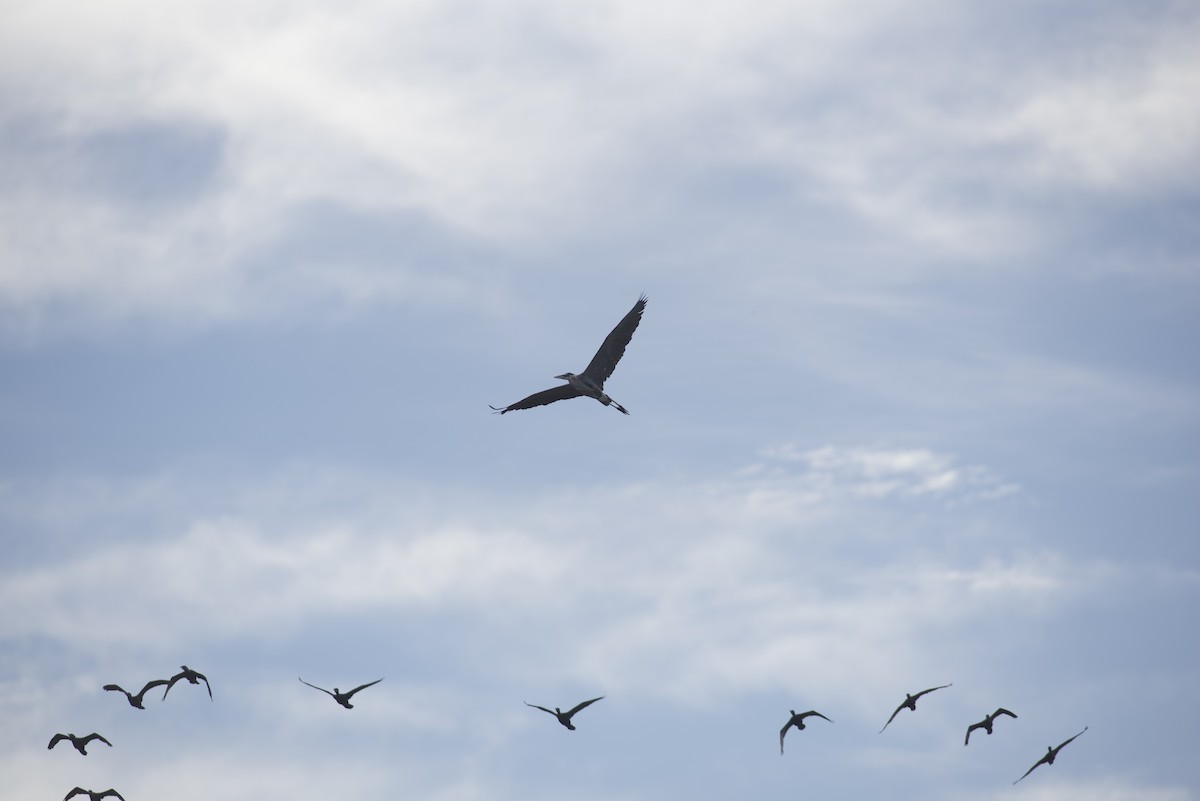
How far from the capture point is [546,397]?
62844 millimetres

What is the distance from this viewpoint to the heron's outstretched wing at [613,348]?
60.4m

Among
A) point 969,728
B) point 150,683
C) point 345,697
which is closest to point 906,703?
point 969,728

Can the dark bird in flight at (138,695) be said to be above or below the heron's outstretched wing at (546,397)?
below

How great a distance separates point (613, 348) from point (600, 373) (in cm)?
132

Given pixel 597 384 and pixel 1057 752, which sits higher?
pixel 597 384

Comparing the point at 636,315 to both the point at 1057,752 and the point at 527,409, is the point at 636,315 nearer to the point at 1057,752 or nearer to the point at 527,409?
the point at 527,409

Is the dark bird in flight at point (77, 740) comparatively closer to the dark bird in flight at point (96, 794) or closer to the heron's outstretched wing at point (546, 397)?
the dark bird in flight at point (96, 794)

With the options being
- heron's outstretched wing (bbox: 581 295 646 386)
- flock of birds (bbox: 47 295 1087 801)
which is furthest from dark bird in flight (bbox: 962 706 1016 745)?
heron's outstretched wing (bbox: 581 295 646 386)

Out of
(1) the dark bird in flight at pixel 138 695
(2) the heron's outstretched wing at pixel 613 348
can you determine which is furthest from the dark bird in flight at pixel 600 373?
(1) the dark bird in flight at pixel 138 695

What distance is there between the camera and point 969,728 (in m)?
59.2

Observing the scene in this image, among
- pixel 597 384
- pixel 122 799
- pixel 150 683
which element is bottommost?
→ pixel 122 799

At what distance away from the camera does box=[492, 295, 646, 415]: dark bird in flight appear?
60469 millimetres

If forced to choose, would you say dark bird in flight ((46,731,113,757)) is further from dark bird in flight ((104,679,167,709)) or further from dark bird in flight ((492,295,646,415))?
dark bird in flight ((492,295,646,415))

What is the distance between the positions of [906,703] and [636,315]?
1801 cm
